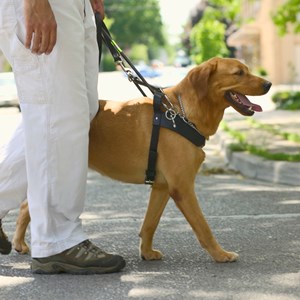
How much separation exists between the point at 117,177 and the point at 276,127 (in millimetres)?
10231

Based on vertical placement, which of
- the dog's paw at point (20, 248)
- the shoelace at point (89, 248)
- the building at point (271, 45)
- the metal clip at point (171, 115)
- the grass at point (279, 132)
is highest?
the metal clip at point (171, 115)

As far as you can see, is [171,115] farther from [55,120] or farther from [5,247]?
[5,247]

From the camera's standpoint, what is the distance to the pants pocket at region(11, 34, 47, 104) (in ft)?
14.0

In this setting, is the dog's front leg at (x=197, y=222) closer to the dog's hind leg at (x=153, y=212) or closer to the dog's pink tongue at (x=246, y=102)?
the dog's hind leg at (x=153, y=212)

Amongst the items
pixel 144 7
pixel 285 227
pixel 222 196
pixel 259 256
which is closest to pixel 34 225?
pixel 259 256

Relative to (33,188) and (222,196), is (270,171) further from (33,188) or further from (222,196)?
(33,188)

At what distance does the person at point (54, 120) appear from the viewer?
4.26 meters

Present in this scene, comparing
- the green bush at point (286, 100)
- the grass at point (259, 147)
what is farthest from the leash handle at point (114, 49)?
the green bush at point (286, 100)

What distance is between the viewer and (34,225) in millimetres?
4383

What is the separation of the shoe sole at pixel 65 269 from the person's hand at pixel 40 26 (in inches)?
45.3

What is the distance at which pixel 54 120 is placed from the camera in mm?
4305

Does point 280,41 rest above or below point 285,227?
below

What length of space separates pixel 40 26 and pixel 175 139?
106 centimetres

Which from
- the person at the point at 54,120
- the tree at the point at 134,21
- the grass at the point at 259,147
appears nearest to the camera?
the person at the point at 54,120
